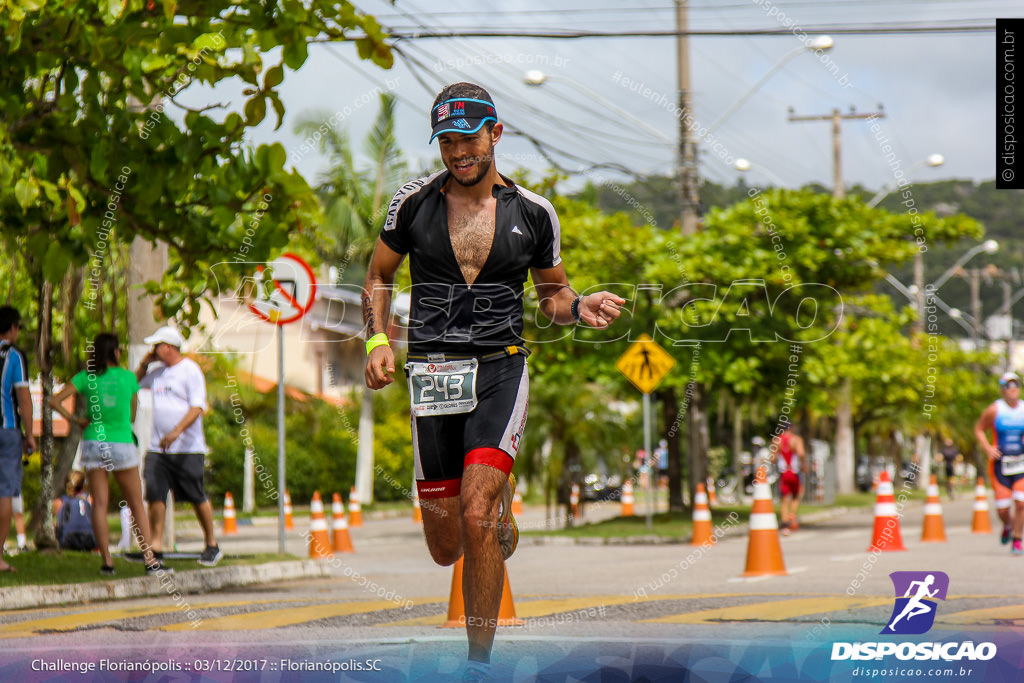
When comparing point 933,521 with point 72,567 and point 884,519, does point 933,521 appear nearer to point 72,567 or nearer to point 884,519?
point 884,519

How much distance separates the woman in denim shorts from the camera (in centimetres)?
948

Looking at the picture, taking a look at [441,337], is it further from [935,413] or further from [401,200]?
[935,413]

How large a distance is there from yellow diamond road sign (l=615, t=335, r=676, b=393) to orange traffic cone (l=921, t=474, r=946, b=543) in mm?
3890

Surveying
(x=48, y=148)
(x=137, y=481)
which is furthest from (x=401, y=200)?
(x=137, y=481)

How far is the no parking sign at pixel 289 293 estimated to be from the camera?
1040 centimetres

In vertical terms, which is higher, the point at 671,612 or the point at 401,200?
the point at 401,200

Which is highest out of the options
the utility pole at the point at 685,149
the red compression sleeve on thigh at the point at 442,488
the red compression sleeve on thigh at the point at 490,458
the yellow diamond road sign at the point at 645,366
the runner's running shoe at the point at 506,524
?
the utility pole at the point at 685,149

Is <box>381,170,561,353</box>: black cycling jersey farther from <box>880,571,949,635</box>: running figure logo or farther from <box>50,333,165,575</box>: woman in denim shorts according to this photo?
<box>50,333,165,575</box>: woman in denim shorts

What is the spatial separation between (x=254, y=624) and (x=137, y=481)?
3267 mm

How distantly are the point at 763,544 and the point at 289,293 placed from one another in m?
4.50

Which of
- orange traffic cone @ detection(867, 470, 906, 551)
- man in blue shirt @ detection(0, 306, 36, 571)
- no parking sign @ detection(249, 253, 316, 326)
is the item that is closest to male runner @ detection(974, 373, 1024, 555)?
orange traffic cone @ detection(867, 470, 906, 551)

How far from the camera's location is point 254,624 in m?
6.76

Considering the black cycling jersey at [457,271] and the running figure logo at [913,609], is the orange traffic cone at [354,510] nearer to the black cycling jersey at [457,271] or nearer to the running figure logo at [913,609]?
the running figure logo at [913,609]

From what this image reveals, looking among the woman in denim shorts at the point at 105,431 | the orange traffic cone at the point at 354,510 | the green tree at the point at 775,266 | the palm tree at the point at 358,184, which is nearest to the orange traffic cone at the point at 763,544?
the woman in denim shorts at the point at 105,431
